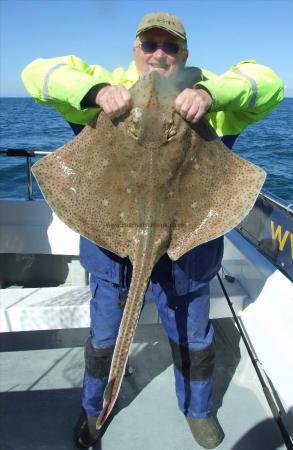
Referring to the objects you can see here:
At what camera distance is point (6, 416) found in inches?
142

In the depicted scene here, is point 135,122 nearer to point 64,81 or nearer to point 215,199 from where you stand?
point 64,81

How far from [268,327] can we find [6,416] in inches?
93.2

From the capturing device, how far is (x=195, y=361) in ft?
10.8

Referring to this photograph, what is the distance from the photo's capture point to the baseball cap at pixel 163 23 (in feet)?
8.22

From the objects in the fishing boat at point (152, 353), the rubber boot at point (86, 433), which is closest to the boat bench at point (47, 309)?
the fishing boat at point (152, 353)

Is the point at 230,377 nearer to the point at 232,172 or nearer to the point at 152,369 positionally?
the point at 152,369

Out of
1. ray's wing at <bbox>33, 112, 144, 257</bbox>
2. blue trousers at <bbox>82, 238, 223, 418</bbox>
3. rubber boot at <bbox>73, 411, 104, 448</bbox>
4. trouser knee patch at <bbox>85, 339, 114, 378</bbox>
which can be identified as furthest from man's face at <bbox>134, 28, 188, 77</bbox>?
rubber boot at <bbox>73, 411, 104, 448</bbox>

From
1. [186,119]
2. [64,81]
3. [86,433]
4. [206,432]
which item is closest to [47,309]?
[86,433]

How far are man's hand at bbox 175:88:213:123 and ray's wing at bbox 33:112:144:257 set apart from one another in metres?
0.45

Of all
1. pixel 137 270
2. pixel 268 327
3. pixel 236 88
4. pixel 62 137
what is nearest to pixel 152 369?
pixel 268 327

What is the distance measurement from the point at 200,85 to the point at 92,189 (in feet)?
2.90

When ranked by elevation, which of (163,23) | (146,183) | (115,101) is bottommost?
(146,183)

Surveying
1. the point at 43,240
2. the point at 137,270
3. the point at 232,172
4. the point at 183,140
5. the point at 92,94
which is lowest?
the point at 43,240

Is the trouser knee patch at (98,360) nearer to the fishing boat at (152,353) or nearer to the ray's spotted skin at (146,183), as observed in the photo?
the fishing boat at (152,353)
